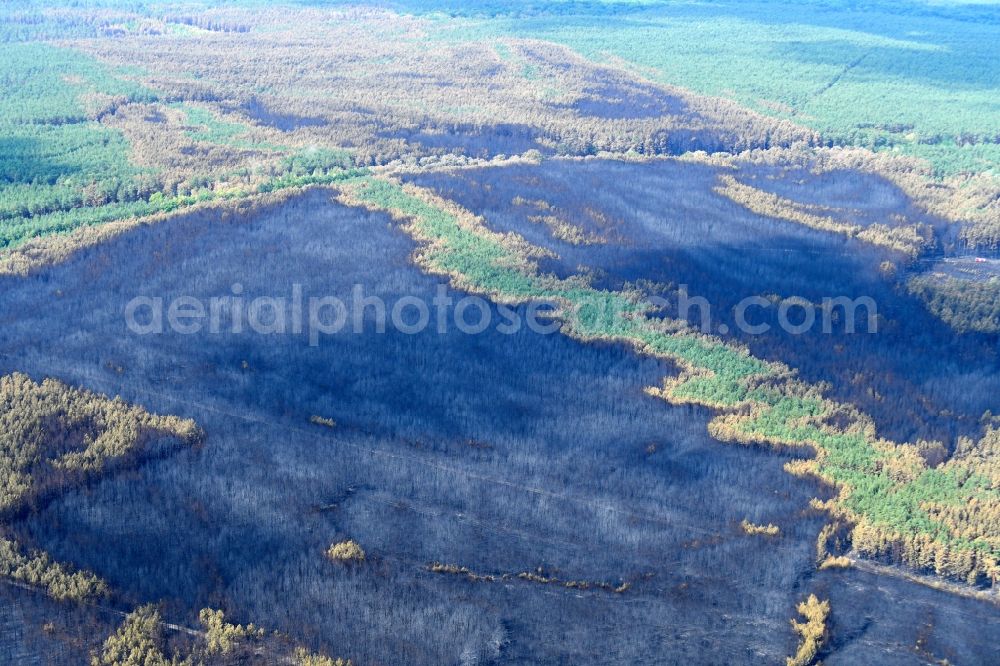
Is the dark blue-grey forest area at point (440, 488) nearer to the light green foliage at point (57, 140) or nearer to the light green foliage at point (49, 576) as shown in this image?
the light green foliage at point (49, 576)

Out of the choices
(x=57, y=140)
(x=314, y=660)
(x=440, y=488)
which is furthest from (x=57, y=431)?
(x=57, y=140)

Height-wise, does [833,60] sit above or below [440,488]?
above

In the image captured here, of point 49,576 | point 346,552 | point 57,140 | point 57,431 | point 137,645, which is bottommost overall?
point 137,645

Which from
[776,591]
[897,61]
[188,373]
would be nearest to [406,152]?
[188,373]

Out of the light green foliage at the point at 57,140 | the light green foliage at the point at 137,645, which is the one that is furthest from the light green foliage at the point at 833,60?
the light green foliage at the point at 137,645

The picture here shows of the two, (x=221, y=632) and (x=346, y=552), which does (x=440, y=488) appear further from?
(x=221, y=632)

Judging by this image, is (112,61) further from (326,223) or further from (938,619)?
(938,619)

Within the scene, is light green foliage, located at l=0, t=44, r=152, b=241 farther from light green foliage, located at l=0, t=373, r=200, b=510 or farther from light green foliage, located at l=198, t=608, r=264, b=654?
light green foliage, located at l=198, t=608, r=264, b=654

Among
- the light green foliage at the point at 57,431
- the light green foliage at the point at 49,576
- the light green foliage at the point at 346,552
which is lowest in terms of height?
the light green foliage at the point at 346,552
